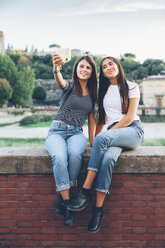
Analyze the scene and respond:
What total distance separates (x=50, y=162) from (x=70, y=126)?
517mm

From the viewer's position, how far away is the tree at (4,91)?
35844 millimetres

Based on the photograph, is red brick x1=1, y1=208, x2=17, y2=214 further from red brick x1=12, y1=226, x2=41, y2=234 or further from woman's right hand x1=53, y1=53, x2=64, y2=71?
woman's right hand x1=53, y1=53, x2=64, y2=71

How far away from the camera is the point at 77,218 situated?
2.72 m

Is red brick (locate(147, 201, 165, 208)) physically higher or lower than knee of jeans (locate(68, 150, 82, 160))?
lower

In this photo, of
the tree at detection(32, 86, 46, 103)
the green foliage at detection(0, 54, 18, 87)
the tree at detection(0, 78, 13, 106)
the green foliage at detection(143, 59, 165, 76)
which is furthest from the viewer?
the green foliage at detection(143, 59, 165, 76)

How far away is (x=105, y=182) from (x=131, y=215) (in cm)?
57

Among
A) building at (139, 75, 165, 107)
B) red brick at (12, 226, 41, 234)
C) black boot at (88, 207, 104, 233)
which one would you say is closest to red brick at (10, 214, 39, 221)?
red brick at (12, 226, 41, 234)

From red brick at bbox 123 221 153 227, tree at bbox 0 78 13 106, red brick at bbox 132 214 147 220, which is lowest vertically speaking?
tree at bbox 0 78 13 106

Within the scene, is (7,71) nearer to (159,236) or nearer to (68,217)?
(68,217)

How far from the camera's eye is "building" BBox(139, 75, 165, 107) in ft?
179

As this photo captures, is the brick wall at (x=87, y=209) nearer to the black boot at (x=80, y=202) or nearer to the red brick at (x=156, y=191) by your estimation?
the red brick at (x=156, y=191)

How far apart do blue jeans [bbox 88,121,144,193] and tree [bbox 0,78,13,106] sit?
3540 cm

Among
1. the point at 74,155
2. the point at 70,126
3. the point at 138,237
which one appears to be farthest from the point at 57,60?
the point at 138,237

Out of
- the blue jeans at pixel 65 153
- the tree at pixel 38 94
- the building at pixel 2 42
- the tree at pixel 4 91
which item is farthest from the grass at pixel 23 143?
the building at pixel 2 42
